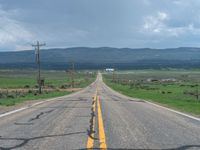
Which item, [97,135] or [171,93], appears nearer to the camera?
[97,135]

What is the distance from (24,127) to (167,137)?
4652 millimetres

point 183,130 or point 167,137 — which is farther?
point 183,130

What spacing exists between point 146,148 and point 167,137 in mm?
1803

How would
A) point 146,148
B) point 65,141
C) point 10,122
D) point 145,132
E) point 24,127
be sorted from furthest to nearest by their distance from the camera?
1. point 10,122
2. point 24,127
3. point 145,132
4. point 65,141
5. point 146,148

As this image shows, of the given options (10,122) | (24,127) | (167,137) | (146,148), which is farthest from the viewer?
(10,122)

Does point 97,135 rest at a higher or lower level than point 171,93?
higher

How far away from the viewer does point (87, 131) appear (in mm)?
11398

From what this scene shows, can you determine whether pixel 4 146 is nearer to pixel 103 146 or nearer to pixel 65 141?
Result: pixel 65 141

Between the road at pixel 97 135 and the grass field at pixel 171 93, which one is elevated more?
the road at pixel 97 135

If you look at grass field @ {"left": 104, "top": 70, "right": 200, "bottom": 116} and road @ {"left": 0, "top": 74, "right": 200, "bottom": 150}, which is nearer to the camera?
Result: road @ {"left": 0, "top": 74, "right": 200, "bottom": 150}

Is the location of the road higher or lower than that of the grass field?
higher

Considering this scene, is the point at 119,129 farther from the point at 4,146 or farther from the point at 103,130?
the point at 4,146

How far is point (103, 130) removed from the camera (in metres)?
11.6

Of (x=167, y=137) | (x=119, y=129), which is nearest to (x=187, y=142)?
(x=167, y=137)
